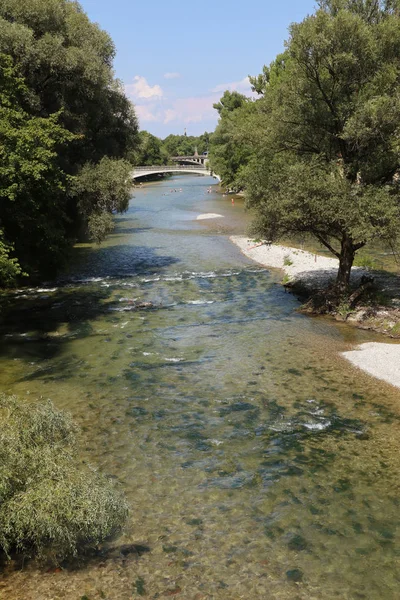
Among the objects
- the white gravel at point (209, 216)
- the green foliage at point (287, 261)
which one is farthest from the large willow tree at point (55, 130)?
the white gravel at point (209, 216)

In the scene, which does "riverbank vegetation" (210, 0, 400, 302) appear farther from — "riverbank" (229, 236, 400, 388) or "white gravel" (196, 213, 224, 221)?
"white gravel" (196, 213, 224, 221)

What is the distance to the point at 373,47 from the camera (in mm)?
25484

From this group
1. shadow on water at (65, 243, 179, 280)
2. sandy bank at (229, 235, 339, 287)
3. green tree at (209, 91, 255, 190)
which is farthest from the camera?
green tree at (209, 91, 255, 190)

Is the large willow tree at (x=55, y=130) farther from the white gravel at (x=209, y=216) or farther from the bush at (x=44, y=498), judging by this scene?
the white gravel at (x=209, y=216)

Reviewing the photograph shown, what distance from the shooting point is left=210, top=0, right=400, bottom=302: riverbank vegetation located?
25.1 meters

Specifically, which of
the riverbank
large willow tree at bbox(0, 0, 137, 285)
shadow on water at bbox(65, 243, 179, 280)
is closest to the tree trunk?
the riverbank

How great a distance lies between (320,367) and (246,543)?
446 inches

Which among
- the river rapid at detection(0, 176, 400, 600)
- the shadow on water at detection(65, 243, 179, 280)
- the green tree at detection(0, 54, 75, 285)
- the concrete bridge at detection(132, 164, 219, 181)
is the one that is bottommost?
the river rapid at detection(0, 176, 400, 600)

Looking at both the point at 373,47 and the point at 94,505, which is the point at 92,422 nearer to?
the point at 94,505

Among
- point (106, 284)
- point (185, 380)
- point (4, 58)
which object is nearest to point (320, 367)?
point (185, 380)

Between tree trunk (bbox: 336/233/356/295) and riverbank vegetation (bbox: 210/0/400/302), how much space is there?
0.06 meters

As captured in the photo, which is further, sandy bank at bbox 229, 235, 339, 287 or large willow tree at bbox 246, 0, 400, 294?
sandy bank at bbox 229, 235, 339, 287

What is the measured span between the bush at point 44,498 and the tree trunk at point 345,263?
2142cm

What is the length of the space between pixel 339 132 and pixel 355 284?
10.2 metres
